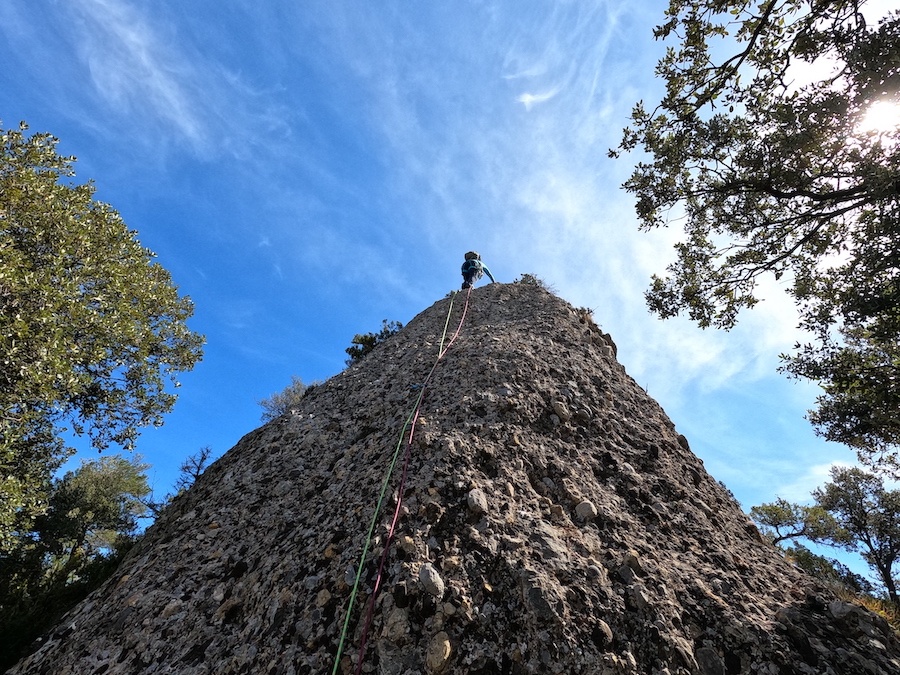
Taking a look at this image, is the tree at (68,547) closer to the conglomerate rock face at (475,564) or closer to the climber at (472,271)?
the conglomerate rock face at (475,564)

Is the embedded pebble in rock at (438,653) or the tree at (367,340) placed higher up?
the tree at (367,340)

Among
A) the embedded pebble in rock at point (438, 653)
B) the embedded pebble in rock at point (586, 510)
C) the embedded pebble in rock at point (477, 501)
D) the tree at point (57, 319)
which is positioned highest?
the tree at point (57, 319)

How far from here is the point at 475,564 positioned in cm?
429

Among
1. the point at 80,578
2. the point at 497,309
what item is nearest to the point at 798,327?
the point at 497,309

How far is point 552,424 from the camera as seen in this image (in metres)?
7.00

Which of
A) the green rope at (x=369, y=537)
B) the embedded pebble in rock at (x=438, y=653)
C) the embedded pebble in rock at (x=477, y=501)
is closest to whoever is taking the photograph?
the embedded pebble in rock at (x=438, y=653)

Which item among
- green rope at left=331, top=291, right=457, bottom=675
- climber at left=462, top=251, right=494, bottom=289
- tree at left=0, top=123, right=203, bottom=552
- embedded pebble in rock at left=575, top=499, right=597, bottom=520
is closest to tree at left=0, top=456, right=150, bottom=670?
tree at left=0, top=123, right=203, bottom=552

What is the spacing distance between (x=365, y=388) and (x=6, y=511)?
7.38 meters

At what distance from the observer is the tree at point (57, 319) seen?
879 cm

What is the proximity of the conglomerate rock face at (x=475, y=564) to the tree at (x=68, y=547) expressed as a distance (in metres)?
2.13

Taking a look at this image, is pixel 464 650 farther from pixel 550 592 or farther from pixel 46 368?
pixel 46 368

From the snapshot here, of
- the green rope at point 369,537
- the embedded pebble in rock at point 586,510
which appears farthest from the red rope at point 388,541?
the embedded pebble in rock at point 586,510

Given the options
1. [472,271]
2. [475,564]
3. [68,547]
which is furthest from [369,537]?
[68,547]

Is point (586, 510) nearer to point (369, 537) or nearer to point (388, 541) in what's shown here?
point (388, 541)
